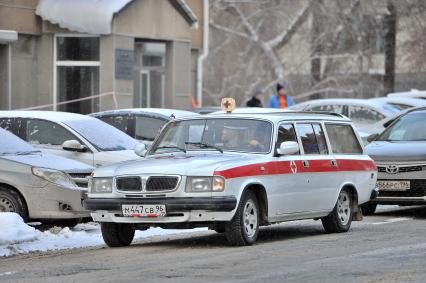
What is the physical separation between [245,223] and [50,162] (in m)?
3.39

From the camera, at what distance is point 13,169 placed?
14.7 metres

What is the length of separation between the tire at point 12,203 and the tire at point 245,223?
3137 millimetres

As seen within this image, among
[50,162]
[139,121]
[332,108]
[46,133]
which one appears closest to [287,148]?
[50,162]

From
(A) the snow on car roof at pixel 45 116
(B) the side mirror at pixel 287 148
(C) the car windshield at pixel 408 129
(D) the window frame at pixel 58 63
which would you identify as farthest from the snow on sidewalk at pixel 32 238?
(D) the window frame at pixel 58 63

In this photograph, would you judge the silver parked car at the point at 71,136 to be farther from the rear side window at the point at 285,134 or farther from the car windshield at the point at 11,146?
the rear side window at the point at 285,134

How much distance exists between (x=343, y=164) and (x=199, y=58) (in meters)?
20.3

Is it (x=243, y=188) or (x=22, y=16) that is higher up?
(x=22, y=16)

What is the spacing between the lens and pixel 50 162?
15.2 meters

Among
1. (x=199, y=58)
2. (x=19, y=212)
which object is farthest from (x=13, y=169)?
(x=199, y=58)

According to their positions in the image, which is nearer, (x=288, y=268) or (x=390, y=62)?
(x=288, y=268)

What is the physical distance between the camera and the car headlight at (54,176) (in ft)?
48.3

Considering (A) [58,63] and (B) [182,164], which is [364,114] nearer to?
(A) [58,63]

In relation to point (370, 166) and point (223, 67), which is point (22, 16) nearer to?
point (370, 166)

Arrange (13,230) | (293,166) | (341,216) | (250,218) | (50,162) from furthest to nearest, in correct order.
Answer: (50,162) → (341,216) → (293,166) → (13,230) → (250,218)
